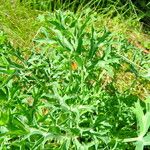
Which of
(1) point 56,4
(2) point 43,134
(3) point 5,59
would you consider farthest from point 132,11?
(2) point 43,134

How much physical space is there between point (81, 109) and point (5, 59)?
43cm

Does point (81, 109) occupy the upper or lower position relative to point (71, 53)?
lower

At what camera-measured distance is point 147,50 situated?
3.83m

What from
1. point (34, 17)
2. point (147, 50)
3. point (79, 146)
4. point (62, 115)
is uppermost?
point (34, 17)

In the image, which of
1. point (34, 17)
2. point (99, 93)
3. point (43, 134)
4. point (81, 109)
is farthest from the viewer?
point (34, 17)

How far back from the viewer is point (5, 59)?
2.11 metres

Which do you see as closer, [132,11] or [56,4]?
[56,4]

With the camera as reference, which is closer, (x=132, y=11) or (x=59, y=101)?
(x=59, y=101)

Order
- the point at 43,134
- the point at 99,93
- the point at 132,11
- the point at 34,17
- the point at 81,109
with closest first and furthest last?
the point at 43,134 → the point at 81,109 → the point at 99,93 → the point at 34,17 → the point at 132,11

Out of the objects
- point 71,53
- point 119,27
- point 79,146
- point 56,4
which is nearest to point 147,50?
point 119,27

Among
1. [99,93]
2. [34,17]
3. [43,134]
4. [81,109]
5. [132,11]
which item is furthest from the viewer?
[132,11]

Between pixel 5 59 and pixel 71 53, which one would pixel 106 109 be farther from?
pixel 5 59

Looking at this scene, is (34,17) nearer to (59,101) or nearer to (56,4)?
(56,4)

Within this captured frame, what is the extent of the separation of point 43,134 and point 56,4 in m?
2.21
